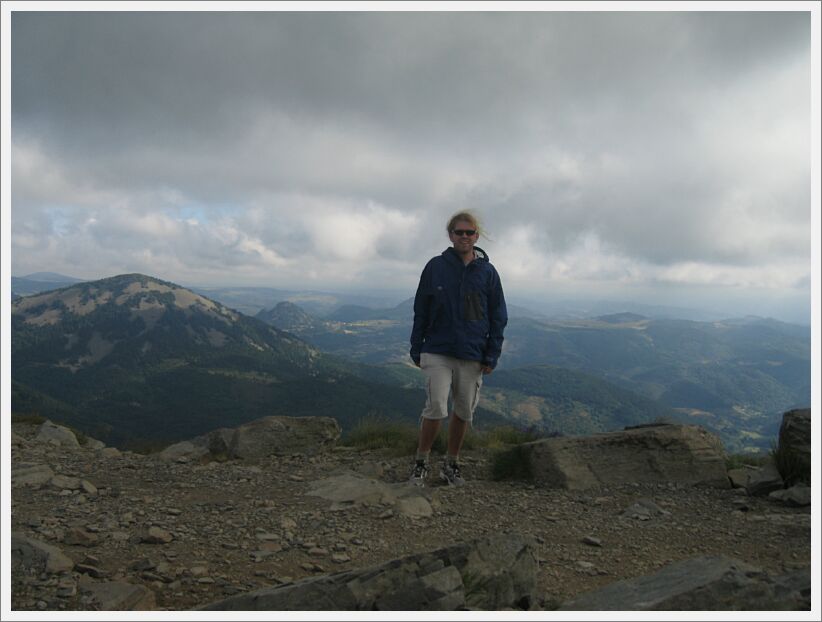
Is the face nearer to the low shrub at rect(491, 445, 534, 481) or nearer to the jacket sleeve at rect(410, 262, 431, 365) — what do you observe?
the jacket sleeve at rect(410, 262, 431, 365)

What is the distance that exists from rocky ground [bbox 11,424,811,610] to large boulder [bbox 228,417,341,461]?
1.67 meters

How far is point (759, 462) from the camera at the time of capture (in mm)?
8852

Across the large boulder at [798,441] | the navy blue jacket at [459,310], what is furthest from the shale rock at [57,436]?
the large boulder at [798,441]

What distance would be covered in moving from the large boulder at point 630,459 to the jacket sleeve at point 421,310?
8.45ft

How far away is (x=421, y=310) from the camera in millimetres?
6531

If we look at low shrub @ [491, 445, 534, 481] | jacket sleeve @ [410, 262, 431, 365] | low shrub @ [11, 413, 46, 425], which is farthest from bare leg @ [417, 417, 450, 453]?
low shrub @ [11, 413, 46, 425]

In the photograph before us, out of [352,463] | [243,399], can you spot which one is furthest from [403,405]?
[352,463]

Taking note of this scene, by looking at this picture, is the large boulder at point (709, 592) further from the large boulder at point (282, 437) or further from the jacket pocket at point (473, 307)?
the large boulder at point (282, 437)

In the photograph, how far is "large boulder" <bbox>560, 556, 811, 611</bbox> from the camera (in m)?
3.01

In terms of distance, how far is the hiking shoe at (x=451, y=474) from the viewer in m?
7.02

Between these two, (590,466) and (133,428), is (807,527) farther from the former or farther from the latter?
(133,428)

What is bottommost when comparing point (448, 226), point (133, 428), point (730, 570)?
point (133, 428)

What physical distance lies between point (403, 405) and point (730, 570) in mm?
153312

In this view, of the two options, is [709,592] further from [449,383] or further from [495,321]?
[495,321]
